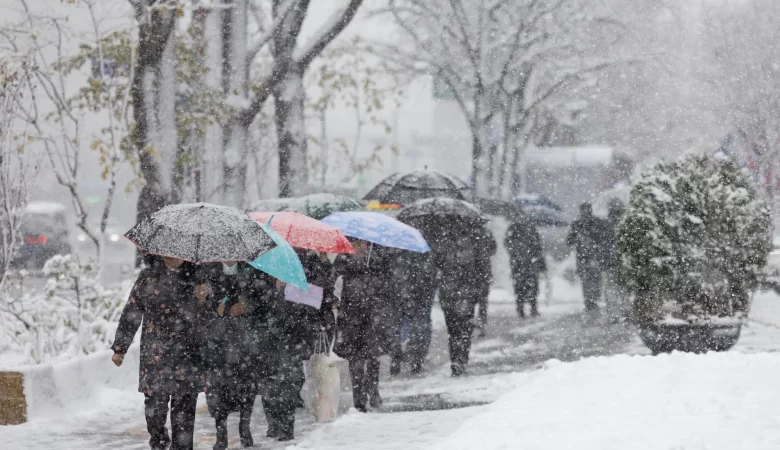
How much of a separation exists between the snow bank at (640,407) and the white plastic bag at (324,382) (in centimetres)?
141

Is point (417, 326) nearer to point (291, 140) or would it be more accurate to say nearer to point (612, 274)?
point (291, 140)

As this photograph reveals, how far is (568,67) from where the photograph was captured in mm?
30250

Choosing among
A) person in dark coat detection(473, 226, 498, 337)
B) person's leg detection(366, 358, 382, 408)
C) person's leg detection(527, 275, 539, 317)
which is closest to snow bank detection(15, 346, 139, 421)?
person's leg detection(366, 358, 382, 408)

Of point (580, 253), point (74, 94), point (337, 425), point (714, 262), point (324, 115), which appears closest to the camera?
point (337, 425)

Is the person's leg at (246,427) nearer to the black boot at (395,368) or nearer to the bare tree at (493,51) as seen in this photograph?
the black boot at (395,368)

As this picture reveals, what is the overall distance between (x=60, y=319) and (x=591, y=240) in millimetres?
9400

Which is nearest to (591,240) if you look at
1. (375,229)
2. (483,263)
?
(483,263)

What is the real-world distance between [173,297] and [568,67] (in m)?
24.5

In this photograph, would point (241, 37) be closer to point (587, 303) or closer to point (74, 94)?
point (74, 94)

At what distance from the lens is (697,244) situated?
11.3m

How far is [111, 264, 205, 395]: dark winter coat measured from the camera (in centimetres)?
711

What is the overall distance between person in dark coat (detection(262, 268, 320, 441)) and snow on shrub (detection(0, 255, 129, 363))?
3.01 m

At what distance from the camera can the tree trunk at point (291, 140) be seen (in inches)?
632

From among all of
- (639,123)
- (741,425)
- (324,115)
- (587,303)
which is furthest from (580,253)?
(639,123)
